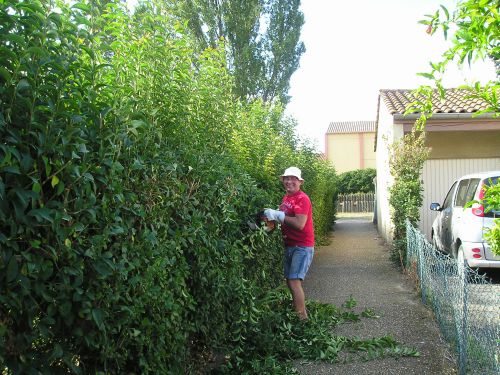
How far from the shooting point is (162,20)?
11.2ft

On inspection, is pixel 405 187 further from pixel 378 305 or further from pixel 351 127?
pixel 351 127

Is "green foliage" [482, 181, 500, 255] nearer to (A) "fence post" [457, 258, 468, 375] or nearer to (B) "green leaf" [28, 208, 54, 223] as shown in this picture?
(A) "fence post" [457, 258, 468, 375]

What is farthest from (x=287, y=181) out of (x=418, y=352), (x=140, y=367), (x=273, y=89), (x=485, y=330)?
(x=273, y=89)

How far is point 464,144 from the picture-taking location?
14.6 meters

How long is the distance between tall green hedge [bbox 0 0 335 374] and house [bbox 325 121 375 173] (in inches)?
1982

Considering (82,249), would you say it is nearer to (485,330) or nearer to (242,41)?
(485,330)

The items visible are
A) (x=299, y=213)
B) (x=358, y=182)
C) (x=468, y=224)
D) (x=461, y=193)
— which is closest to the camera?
(x=299, y=213)

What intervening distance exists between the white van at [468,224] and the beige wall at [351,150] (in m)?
43.2

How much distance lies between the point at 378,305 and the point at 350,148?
48.0 metres

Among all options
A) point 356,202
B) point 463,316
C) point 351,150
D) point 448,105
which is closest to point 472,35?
point 463,316

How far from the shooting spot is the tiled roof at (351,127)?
54.5 meters

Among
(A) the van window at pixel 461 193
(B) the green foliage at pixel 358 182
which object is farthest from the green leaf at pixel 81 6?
(B) the green foliage at pixel 358 182

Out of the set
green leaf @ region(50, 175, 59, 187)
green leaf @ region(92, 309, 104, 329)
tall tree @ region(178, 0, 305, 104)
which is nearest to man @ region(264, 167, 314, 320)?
→ green leaf @ region(92, 309, 104, 329)

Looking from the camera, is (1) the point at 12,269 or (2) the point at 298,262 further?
(2) the point at 298,262
